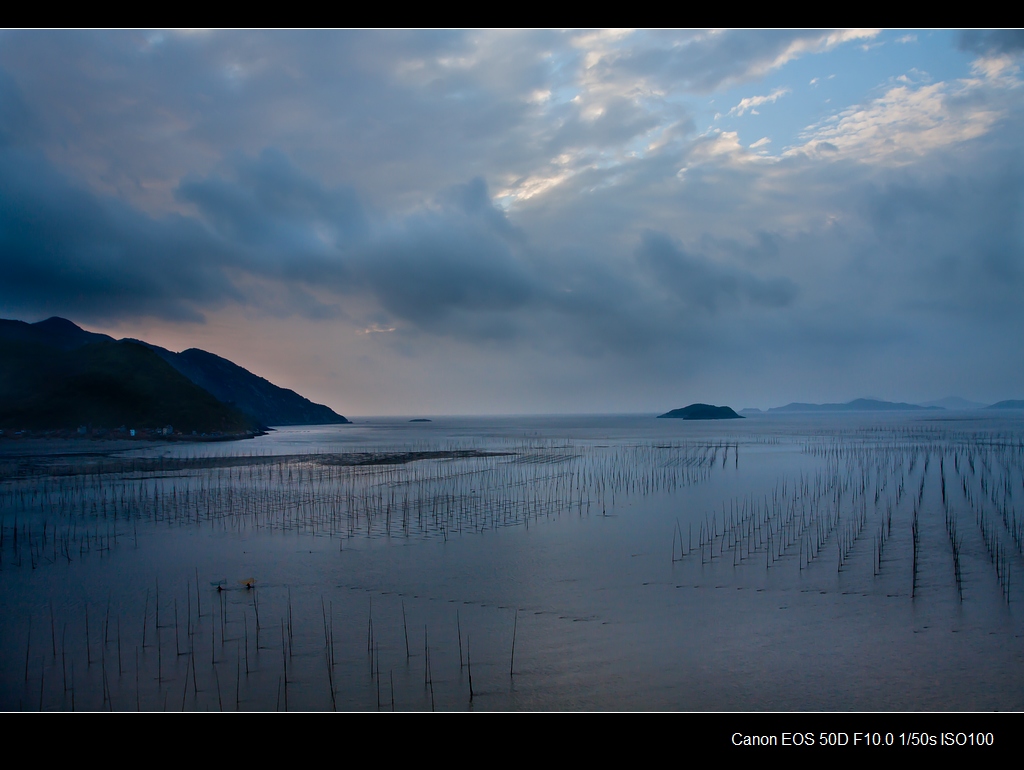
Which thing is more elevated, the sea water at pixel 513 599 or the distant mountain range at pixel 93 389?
the distant mountain range at pixel 93 389

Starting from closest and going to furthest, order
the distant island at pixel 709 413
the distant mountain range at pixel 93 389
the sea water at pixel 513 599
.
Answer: the sea water at pixel 513 599 → the distant mountain range at pixel 93 389 → the distant island at pixel 709 413

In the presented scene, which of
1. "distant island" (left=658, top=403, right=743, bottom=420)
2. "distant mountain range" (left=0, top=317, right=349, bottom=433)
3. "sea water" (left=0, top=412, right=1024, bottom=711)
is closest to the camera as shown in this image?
"sea water" (left=0, top=412, right=1024, bottom=711)

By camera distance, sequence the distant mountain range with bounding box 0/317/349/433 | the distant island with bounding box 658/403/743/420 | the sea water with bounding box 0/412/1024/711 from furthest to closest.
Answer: the distant island with bounding box 658/403/743/420
the distant mountain range with bounding box 0/317/349/433
the sea water with bounding box 0/412/1024/711

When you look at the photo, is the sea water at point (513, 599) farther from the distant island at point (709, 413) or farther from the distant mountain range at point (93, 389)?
the distant island at point (709, 413)

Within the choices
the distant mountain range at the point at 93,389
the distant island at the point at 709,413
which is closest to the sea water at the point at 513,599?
the distant mountain range at the point at 93,389

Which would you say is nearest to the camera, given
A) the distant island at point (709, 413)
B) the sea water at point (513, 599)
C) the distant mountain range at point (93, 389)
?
the sea water at point (513, 599)

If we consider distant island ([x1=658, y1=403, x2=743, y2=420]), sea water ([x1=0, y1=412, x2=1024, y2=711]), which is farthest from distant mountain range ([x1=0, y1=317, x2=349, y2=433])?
distant island ([x1=658, y1=403, x2=743, y2=420])

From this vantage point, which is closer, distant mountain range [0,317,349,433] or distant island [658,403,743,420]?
distant mountain range [0,317,349,433]

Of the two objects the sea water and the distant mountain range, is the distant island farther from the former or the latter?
the sea water

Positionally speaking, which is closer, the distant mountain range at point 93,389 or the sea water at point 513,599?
the sea water at point 513,599
